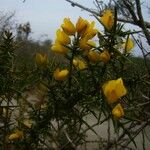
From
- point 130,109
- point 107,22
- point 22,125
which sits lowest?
point 22,125

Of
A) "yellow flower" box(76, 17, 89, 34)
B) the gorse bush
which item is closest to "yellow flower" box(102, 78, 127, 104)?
the gorse bush

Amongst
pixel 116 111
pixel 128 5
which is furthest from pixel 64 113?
pixel 128 5

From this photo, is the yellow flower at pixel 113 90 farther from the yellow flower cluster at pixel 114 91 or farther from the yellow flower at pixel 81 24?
the yellow flower at pixel 81 24

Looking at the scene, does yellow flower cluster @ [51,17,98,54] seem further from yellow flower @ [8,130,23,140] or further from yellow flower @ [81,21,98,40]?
yellow flower @ [8,130,23,140]

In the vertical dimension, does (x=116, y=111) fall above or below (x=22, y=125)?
above

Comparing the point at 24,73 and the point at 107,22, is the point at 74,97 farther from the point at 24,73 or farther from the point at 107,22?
the point at 24,73

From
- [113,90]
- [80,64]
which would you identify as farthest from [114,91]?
[80,64]
